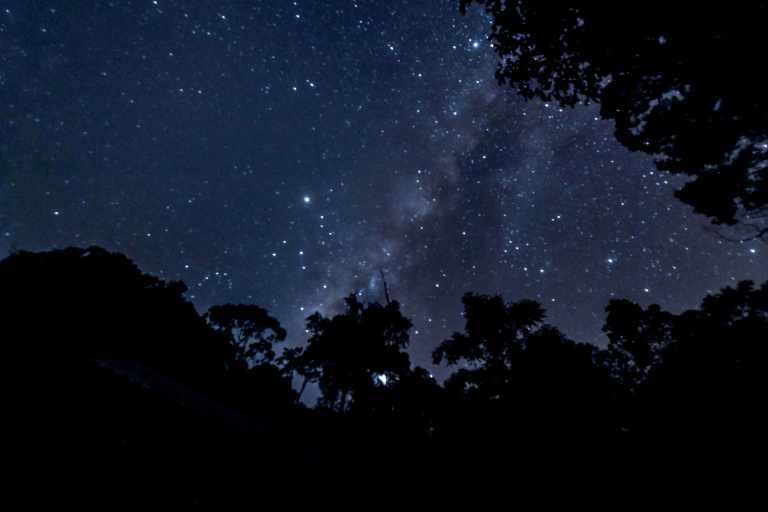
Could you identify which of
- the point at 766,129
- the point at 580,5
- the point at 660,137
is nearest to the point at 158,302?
the point at 580,5

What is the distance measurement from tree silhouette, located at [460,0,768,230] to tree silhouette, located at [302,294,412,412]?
899 inches

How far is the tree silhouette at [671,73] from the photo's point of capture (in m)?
6.84

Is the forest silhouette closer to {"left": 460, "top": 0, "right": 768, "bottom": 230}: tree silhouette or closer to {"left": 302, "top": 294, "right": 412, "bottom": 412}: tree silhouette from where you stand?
{"left": 302, "top": 294, "right": 412, "bottom": 412}: tree silhouette

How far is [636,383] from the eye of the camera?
68.7 ft

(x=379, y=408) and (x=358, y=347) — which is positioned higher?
(x=358, y=347)

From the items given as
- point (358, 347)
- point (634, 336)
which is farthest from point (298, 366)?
→ point (634, 336)

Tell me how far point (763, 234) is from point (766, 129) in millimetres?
3184

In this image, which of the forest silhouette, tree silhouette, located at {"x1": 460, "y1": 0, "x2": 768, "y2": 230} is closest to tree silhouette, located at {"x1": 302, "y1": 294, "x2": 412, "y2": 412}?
the forest silhouette

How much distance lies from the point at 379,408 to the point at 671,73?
81.7ft

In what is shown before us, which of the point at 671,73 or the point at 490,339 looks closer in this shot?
the point at 671,73

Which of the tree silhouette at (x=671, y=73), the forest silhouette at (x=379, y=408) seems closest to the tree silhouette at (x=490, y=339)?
the forest silhouette at (x=379, y=408)

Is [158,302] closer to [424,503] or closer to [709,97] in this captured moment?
[424,503]

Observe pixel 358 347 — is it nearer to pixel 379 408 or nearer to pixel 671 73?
pixel 379 408

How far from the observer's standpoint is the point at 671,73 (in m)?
8.20
